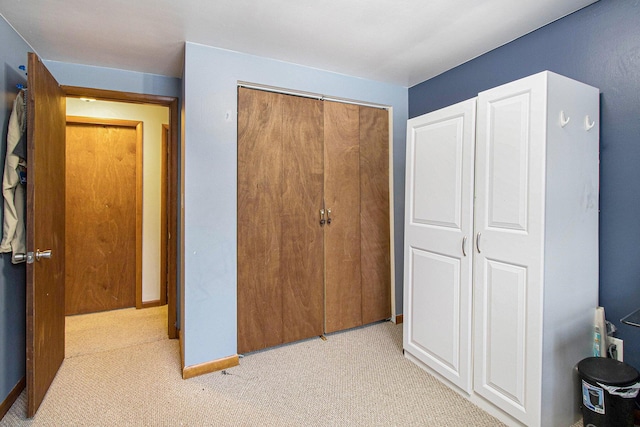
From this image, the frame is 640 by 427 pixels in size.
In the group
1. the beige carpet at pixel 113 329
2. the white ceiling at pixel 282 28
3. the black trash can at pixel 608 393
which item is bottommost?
the beige carpet at pixel 113 329

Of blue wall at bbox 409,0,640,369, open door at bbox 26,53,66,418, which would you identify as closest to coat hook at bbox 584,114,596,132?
blue wall at bbox 409,0,640,369

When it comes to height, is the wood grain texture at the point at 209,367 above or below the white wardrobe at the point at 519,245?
below

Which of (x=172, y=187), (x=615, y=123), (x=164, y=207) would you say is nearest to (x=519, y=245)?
(x=615, y=123)

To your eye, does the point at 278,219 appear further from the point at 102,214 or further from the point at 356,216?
the point at 102,214

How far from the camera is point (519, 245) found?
162 centimetres

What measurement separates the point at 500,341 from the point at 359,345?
1.19 meters

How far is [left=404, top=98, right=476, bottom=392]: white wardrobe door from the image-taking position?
1908 millimetres

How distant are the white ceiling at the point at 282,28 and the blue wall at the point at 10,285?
15 centimetres

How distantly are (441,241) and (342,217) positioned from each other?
953 millimetres

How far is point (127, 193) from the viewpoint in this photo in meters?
3.51

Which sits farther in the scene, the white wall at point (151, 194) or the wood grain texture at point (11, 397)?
the white wall at point (151, 194)

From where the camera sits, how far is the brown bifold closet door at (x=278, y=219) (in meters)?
2.42

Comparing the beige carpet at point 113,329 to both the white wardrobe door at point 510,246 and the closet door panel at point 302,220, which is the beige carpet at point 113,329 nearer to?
the closet door panel at point 302,220

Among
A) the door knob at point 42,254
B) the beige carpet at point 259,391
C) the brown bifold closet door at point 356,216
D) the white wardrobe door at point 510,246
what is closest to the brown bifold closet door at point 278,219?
the brown bifold closet door at point 356,216
